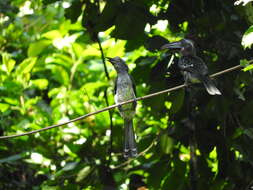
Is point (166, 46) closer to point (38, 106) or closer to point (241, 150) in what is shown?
point (241, 150)

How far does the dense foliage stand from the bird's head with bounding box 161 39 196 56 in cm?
9

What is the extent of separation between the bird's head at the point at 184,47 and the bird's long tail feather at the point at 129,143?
1.96 feet

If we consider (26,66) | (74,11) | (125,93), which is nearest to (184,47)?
(125,93)

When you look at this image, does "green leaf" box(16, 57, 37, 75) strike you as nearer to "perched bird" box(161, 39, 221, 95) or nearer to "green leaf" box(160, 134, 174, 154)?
"green leaf" box(160, 134, 174, 154)

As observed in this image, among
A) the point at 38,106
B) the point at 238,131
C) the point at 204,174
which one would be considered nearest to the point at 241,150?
the point at 238,131

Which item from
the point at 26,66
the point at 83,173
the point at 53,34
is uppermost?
the point at 53,34

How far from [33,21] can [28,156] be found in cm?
200

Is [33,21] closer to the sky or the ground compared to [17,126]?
closer to the sky

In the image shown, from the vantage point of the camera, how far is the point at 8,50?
5.73 metres

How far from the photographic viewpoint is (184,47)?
3.13m

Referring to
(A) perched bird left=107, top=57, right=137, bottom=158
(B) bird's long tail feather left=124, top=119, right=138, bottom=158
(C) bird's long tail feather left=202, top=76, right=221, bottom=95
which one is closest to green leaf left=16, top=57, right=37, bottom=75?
(A) perched bird left=107, top=57, right=137, bottom=158

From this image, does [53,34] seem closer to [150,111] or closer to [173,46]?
[150,111]

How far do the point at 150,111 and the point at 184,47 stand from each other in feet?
2.65

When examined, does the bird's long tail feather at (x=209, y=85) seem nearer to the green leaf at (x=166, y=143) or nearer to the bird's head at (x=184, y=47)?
the bird's head at (x=184, y=47)
